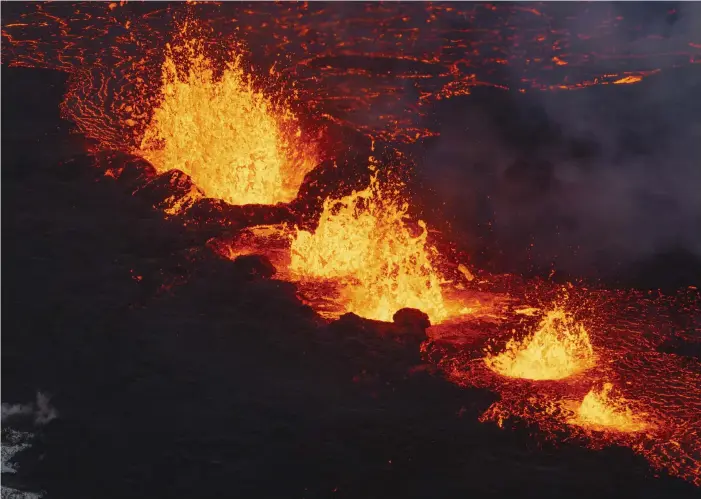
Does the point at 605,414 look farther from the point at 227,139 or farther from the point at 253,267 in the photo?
the point at 227,139

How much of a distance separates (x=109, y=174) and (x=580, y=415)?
5005 mm

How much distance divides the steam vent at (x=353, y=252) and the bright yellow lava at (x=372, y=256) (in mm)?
31

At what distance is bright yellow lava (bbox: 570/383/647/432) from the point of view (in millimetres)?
6051

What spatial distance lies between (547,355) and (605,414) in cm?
81

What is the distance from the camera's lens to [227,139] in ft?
33.6

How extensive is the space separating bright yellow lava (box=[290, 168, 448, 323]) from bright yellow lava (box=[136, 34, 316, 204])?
88 centimetres

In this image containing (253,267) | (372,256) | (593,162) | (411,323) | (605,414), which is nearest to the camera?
(605,414)

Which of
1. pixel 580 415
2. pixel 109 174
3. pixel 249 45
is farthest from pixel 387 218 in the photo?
pixel 249 45

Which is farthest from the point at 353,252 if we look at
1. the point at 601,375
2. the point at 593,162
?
the point at 593,162

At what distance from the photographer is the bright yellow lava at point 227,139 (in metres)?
9.65

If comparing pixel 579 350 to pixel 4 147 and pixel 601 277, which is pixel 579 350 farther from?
pixel 4 147

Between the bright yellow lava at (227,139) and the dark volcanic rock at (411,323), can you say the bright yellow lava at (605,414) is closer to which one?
the dark volcanic rock at (411,323)

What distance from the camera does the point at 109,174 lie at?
922cm

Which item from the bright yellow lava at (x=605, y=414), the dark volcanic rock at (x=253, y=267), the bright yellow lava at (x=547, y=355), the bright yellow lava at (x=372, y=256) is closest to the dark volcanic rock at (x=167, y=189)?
the bright yellow lava at (x=372, y=256)
